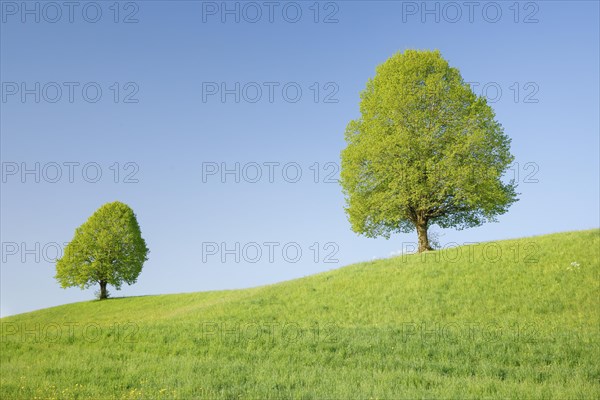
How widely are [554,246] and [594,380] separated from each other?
20037mm

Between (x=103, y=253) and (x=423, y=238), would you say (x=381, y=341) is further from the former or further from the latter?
(x=103, y=253)

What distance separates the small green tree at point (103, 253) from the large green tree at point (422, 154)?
33.7m

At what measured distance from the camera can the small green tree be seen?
184 ft

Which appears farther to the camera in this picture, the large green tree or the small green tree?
the small green tree

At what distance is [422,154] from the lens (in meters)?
32.0

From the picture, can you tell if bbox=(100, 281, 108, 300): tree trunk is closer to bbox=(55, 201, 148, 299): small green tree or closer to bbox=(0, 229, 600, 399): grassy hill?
bbox=(55, 201, 148, 299): small green tree

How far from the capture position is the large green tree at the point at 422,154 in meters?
31.2

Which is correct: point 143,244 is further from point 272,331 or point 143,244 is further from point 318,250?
point 272,331

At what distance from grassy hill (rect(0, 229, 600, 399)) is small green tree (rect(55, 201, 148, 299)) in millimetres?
32820

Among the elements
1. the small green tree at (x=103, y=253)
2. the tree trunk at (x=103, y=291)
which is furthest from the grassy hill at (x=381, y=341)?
the tree trunk at (x=103, y=291)

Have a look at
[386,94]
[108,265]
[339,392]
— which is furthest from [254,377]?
[108,265]

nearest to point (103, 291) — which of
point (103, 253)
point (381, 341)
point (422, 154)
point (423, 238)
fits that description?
point (103, 253)

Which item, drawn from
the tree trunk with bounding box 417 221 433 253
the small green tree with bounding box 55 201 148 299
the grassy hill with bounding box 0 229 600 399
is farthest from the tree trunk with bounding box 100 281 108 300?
the tree trunk with bounding box 417 221 433 253

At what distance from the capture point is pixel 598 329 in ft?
57.7
